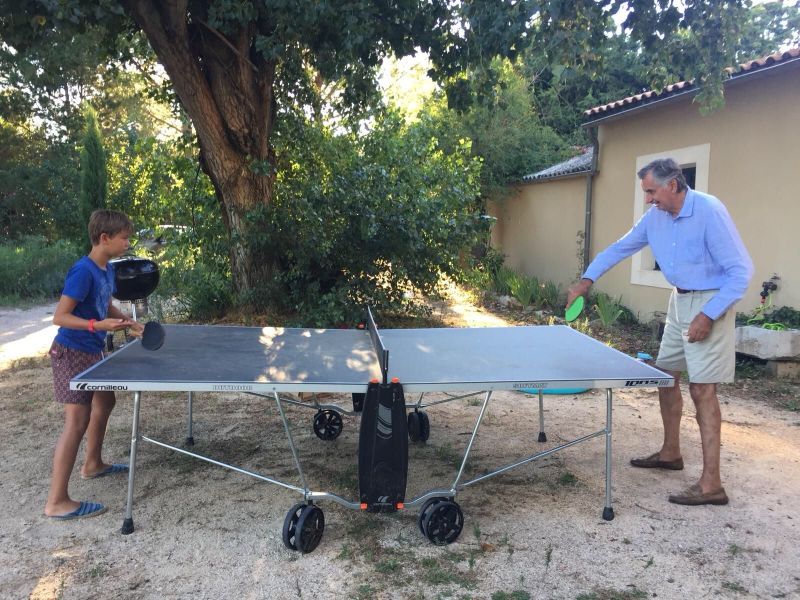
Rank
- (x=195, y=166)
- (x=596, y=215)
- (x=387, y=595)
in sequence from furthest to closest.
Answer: (x=596, y=215) < (x=195, y=166) < (x=387, y=595)

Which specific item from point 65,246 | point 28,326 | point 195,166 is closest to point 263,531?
point 195,166

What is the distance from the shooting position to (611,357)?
3822 mm

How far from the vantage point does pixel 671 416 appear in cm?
426

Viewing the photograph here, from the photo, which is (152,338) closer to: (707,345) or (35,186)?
(707,345)

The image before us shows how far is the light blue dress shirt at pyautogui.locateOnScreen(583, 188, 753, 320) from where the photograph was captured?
11.7ft

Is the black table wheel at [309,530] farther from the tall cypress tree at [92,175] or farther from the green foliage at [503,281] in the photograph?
the tall cypress tree at [92,175]

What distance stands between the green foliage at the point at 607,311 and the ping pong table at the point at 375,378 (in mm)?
5633

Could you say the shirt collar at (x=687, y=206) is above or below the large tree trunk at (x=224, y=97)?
below

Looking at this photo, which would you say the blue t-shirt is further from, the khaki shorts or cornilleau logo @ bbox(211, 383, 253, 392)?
the khaki shorts

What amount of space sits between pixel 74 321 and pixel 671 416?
11.7 ft

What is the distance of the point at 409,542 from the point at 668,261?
7.01ft

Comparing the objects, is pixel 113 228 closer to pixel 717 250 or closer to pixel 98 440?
pixel 98 440

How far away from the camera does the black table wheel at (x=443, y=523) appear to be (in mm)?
3332

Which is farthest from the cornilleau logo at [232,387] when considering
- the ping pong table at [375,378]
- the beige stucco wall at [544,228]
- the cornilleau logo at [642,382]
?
the beige stucco wall at [544,228]
